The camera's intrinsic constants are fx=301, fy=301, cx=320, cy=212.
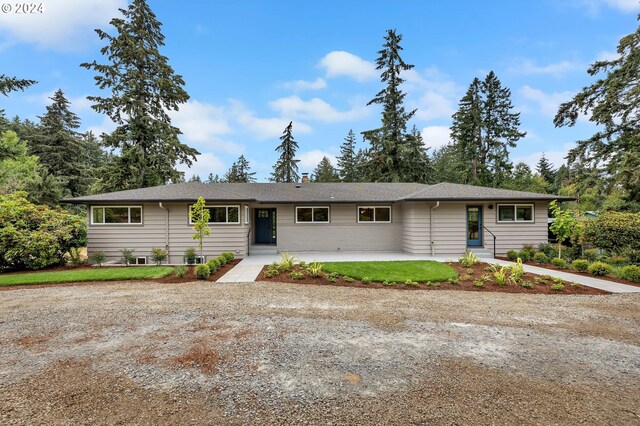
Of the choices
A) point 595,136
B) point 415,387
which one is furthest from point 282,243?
point 595,136

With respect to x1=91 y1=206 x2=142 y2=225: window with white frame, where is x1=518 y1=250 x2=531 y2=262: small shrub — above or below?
below

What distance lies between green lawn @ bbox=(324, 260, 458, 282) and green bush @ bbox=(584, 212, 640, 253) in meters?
6.11

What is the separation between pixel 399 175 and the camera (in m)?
25.3

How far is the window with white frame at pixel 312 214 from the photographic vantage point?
1377 centimetres

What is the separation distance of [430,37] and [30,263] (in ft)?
63.6

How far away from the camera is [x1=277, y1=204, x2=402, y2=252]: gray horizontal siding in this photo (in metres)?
13.7

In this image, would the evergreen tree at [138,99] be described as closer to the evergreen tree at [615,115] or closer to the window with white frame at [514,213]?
the window with white frame at [514,213]

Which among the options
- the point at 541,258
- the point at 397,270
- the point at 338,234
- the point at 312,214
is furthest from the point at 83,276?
the point at 541,258

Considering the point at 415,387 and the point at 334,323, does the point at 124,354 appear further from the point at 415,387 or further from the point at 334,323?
the point at 415,387

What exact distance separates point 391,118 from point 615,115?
1352 centimetres

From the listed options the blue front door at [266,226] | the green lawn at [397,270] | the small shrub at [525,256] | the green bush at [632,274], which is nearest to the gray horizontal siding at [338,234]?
the blue front door at [266,226]

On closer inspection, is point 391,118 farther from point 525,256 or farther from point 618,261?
point 618,261

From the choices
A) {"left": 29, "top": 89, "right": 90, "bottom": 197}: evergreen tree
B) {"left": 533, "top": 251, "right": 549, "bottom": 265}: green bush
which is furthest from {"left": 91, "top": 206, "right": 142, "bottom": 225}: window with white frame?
{"left": 29, "top": 89, "right": 90, "bottom": 197}: evergreen tree

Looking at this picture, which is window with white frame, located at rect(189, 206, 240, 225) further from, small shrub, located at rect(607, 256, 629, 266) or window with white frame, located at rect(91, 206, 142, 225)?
small shrub, located at rect(607, 256, 629, 266)
